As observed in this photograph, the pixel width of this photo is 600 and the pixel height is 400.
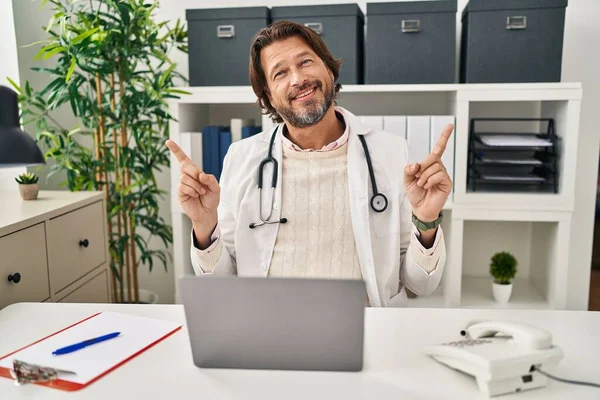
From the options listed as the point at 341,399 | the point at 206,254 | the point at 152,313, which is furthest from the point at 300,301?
the point at 206,254

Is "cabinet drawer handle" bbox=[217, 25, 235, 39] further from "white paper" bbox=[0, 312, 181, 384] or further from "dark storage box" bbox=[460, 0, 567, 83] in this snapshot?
"white paper" bbox=[0, 312, 181, 384]

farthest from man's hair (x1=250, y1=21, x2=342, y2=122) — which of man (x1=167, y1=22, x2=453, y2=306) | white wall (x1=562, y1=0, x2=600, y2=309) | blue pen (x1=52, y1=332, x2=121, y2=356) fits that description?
white wall (x1=562, y1=0, x2=600, y2=309)

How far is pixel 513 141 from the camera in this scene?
2260 mm

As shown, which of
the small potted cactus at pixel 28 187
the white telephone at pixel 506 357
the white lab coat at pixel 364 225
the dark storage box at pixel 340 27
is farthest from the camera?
the dark storage box at pixel 340 27

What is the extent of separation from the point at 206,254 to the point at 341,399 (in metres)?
0.78

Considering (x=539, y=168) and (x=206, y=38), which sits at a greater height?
(x=206, y=38)

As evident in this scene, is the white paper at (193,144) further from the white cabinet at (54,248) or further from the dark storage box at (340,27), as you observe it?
the dark storage box at (340,27)

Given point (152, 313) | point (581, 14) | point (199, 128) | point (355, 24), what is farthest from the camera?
point (199, 128)

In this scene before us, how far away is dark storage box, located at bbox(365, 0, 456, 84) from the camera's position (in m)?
2.23

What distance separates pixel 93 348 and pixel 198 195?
1.60ft

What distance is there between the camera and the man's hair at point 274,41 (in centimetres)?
173

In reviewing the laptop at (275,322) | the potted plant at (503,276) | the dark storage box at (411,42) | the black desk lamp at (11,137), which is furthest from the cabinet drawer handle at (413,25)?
the laptop at (275,322)

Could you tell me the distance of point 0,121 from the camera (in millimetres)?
1279

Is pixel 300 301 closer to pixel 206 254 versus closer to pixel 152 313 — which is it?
pixel 152 313
